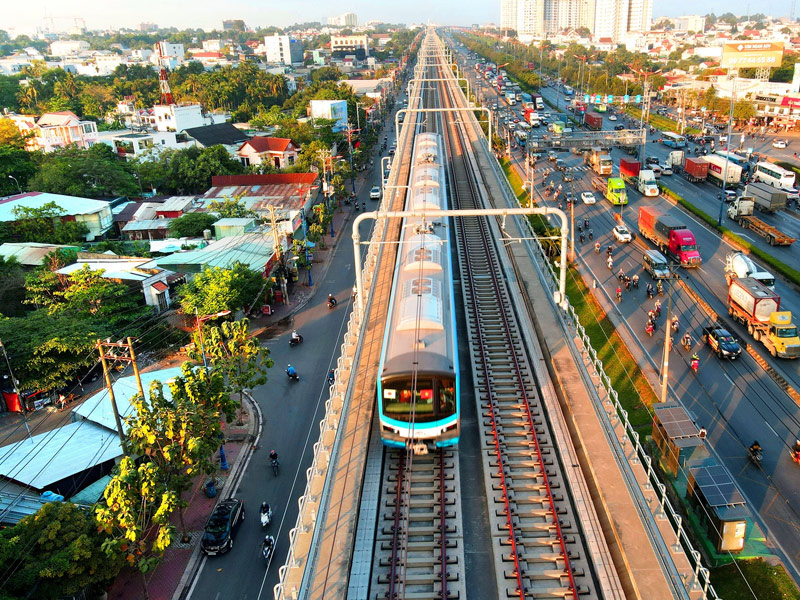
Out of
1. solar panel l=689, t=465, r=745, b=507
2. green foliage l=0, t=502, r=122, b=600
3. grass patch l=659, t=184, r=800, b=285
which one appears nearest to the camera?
green foliage l=0, t=502, r=122, b=600

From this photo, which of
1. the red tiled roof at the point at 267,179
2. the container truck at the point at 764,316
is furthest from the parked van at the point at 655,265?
the red tiled roof at the point at 267,179

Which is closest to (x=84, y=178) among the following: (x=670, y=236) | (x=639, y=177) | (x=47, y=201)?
(x=47, y=201)

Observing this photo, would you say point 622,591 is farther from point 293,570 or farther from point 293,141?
point 293,141

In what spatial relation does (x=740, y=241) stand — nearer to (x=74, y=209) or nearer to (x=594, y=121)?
(x=594, y=121)

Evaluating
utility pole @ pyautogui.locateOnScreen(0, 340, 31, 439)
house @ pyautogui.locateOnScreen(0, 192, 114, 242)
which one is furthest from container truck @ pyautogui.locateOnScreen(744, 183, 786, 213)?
house @ pyautogui.locateOnScreen(0, 192, 114, 242)

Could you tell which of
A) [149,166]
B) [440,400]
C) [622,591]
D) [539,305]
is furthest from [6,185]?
[622,591]

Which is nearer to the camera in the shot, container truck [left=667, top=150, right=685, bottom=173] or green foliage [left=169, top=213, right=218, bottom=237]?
green foliage [left=169, top=213, right=218, bottom=237]

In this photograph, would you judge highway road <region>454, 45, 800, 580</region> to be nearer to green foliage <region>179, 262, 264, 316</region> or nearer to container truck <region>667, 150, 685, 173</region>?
container truck <region>667, 150, 685, 173</region>
